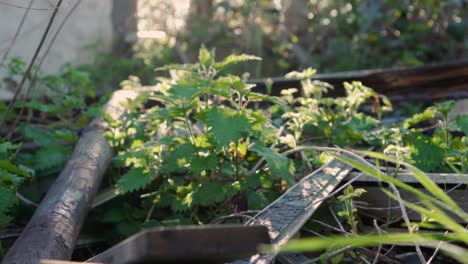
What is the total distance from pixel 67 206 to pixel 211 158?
1.88 ft

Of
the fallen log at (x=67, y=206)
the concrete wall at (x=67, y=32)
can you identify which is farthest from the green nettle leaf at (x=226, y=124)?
the concrete wall at (x=67, y=32)

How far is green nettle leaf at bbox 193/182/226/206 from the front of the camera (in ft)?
8.50

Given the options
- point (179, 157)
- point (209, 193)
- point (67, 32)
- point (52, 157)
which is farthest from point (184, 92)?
point (67, 32)

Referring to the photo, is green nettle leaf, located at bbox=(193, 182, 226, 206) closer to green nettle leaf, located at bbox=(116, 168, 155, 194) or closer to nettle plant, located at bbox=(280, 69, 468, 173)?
green nettle leaf, located at bbox=(116, 168, 155, 194)

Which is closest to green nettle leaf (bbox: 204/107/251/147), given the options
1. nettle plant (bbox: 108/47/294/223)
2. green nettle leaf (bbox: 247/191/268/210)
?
nettle plant (bbox: 108/47/294/223)

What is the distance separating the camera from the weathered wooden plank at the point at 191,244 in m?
1.25

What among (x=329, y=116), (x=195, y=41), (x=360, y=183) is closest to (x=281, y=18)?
(x=195, y=41)

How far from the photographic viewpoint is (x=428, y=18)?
26.5ft

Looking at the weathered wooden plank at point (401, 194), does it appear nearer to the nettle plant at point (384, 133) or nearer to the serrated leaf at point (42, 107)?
the nettle plant at point (384, 133)

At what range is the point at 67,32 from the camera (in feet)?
26.2

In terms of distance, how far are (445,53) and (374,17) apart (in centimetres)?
100

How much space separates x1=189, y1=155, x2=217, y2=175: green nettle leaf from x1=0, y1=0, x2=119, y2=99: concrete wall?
14.4 feet

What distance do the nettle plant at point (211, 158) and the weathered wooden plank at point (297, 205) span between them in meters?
0.08

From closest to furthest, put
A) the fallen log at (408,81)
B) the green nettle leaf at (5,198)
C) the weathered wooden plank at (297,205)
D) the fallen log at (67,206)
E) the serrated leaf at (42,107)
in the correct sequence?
the weathered wooden plank at (297,205) → the fallen log at (67,206) → the green nettle leaf at (5,198) → the serrated leaf at (42,107) → the fallen log at (408,81)
